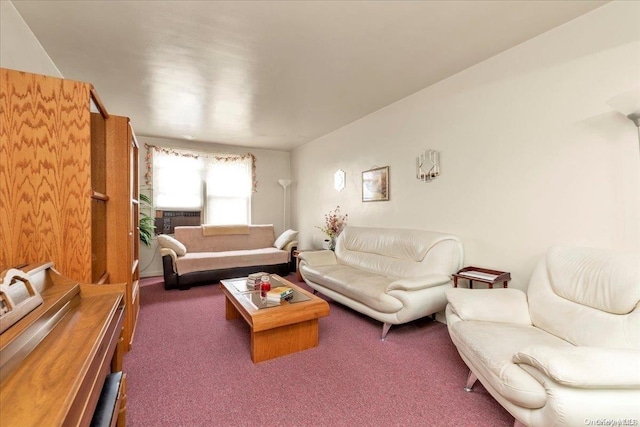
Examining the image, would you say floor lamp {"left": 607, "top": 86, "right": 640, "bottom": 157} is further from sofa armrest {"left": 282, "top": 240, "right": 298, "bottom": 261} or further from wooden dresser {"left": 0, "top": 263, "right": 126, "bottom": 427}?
sofa armrest {"left": 282, "top": 240, "right": 298, "bottom": 261}

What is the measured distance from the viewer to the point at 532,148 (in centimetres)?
224

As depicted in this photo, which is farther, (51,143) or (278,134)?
(278,134)

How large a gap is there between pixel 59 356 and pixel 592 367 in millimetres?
1915

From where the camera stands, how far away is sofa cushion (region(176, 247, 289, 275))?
415 cm

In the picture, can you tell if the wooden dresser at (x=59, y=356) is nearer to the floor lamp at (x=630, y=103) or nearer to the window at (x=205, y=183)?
the floor lamp at (x=630, y=103)

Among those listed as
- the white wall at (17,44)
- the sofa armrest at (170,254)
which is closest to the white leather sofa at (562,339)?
the white wall at (17,44)

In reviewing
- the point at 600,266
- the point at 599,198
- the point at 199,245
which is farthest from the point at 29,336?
the point at 199,245

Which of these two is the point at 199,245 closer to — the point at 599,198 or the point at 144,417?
the point at 144,417

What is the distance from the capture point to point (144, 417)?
157 centimetres

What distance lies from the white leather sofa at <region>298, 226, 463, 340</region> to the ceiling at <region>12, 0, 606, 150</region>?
1703 mm

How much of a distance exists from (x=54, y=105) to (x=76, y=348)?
1.29 meters

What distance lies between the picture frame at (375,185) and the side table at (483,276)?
141 centimetres

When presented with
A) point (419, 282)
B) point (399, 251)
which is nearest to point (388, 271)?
point (399, 251)

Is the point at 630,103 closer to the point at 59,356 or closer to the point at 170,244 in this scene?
the point at 59,356
